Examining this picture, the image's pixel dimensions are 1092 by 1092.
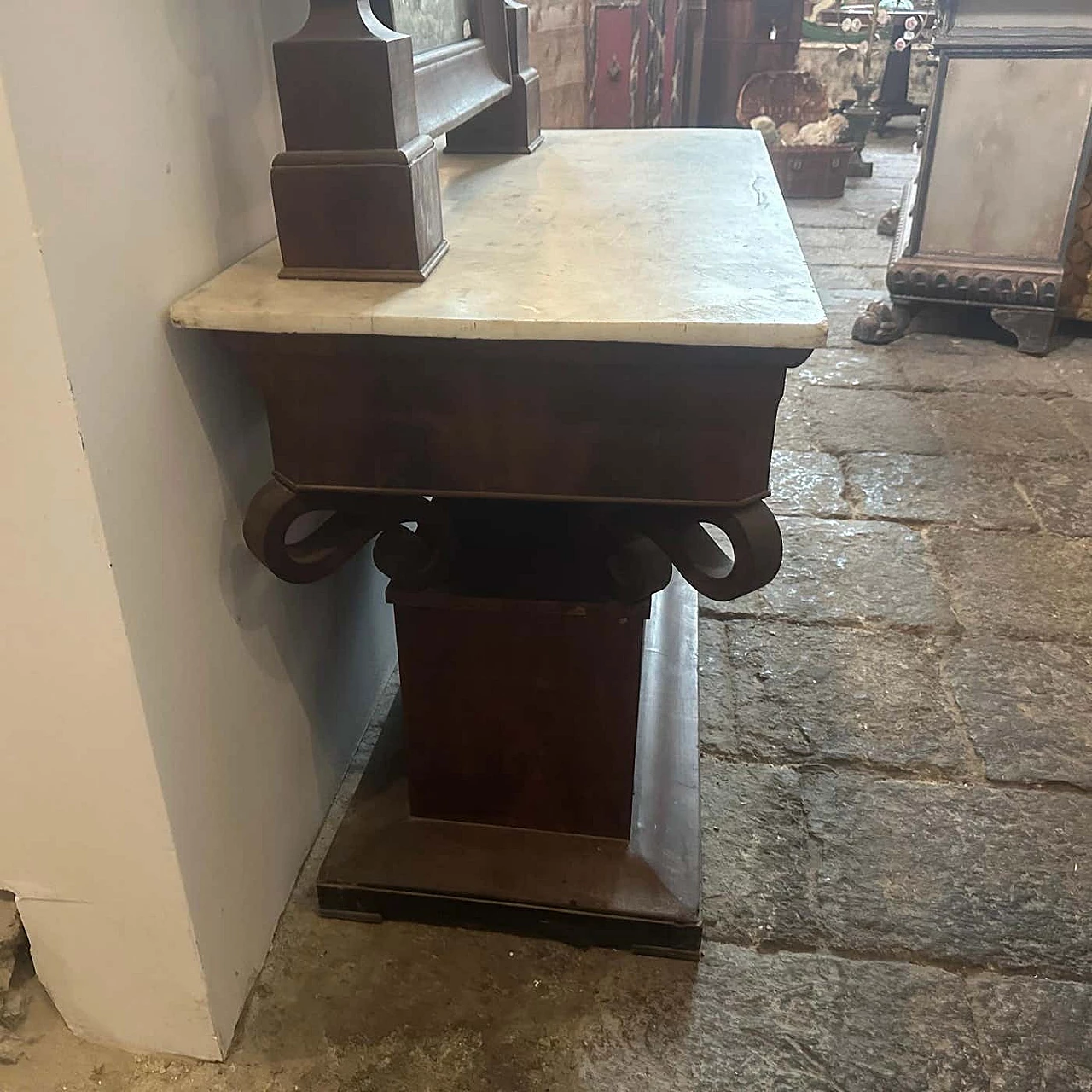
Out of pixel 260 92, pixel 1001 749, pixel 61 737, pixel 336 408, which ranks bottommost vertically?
pixel 1001 749

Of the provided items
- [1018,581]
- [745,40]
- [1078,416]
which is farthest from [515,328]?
[745,40]

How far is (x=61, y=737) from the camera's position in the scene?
90 centimetres

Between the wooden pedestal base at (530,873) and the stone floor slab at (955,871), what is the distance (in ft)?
0.66

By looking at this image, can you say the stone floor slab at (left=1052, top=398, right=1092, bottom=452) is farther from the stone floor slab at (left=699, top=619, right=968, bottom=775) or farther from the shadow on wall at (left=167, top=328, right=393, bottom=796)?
the shadow on wall at (left=167, top=328, right=393, bottom=796)

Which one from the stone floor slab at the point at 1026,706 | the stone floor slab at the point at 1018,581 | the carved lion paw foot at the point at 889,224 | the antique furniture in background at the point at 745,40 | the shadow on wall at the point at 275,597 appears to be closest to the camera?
the shadow on wall at the point at 275,597

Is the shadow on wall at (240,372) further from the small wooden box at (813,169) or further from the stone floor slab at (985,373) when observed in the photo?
the small wooden box at (813,169)

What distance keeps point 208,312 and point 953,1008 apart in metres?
1.08

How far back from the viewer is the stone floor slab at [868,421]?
2.47m

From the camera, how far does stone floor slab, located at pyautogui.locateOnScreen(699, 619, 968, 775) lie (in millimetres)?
1517

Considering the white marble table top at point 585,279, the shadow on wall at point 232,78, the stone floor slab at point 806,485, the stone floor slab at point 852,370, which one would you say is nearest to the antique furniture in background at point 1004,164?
the stone floor slab at point 852,370

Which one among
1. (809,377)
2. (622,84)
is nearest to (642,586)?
(809,377)

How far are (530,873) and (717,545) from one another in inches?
20.0

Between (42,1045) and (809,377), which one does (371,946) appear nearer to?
(42,1045)

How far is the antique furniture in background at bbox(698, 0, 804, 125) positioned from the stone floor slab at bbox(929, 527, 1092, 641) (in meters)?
3.96
